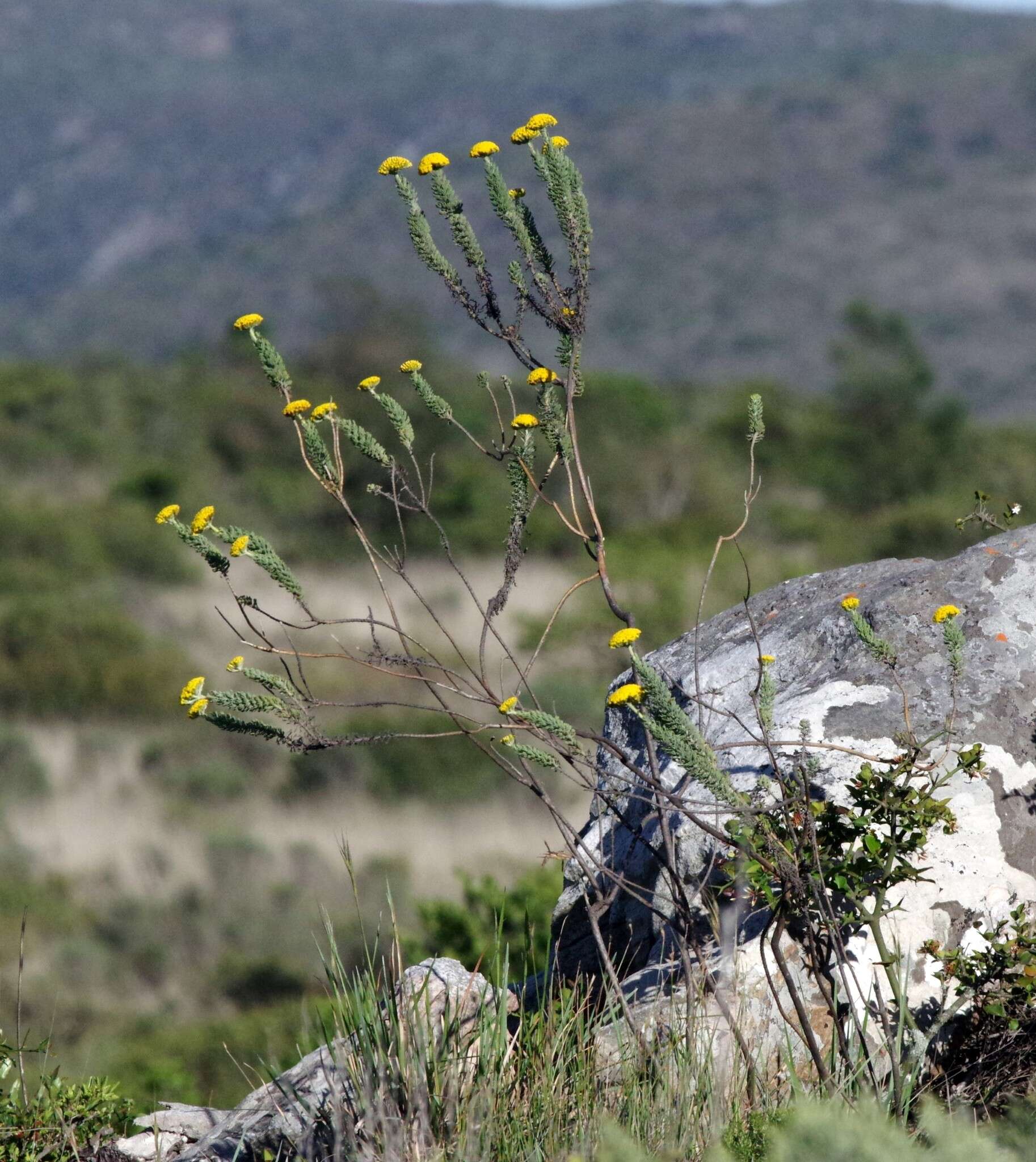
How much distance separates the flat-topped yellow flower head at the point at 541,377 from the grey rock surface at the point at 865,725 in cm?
69

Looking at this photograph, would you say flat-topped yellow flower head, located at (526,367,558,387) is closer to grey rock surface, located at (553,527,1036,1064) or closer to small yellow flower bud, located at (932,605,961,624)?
grey rock surface, located at (553,527,1036,1064)

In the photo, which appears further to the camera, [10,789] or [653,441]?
[653,441]

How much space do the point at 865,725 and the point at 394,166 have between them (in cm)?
146

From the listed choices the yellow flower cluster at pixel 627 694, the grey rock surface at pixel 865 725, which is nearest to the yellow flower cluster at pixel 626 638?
the yellow flower cluster at pixel 627 694

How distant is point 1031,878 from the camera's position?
2633 millimetres

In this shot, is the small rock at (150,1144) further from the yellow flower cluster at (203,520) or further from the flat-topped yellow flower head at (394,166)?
the flat-topped yellow flower head at (394,166)

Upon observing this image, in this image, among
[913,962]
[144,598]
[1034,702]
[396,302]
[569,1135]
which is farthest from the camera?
[396,302]

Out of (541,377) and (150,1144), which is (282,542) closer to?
(150,1144)

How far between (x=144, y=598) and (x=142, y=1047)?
11.3m

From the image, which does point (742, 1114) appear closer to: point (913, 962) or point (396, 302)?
point (913, 962)

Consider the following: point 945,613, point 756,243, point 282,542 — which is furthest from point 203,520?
point 756,243

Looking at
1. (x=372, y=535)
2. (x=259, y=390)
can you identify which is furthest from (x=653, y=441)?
(x=259, y=390)

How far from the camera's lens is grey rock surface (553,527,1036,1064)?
8.54 ft

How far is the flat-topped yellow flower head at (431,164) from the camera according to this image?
8.54ft
